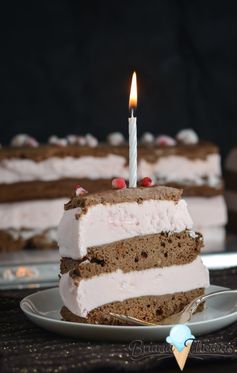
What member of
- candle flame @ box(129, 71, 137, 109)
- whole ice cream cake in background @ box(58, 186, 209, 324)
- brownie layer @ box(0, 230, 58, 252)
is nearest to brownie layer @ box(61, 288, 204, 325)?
whole ice cream cake in background @ box(58, 186, 209, 324)

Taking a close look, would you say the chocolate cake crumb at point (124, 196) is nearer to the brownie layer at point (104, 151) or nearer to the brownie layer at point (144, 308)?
the brownie layer at point (144, 308)

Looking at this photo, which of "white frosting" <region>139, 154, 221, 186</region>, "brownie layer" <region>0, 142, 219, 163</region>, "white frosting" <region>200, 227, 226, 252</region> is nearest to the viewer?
"white frosting" <region>200, 227, 226, 252</region>

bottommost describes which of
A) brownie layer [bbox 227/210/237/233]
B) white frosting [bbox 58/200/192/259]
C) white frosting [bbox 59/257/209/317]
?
white frosting [bbox 59/257/209/317]

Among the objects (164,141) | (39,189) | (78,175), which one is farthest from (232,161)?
(39,189)

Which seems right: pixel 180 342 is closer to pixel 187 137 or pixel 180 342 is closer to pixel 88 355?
pixel 88 355

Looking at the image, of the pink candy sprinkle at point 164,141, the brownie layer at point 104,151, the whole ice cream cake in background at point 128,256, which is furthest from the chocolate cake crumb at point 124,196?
the pink candy sprinkle at point 164,141

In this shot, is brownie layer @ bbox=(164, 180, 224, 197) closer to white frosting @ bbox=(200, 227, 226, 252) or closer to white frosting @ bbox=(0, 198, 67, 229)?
white frosting @ bbox=(200, 227, 226, 252)
